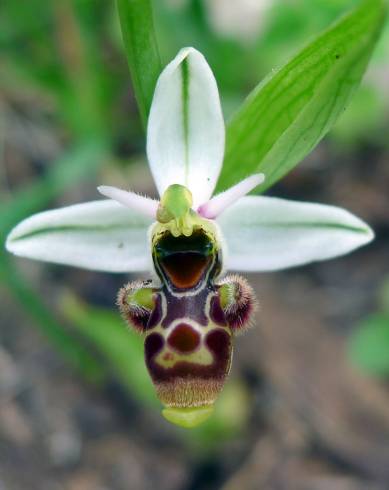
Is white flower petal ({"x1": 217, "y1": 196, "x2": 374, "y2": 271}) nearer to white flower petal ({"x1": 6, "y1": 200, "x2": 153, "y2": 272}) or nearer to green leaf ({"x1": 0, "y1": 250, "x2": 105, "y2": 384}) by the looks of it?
white flower petal ({"x1": 6, "y1": 200, "x2": 153, "y2": 272})

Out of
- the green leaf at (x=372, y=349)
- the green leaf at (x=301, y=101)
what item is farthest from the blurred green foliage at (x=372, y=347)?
the green leaf at (x=301, y=101)

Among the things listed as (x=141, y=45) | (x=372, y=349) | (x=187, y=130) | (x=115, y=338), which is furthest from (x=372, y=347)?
(x=141, y=45)

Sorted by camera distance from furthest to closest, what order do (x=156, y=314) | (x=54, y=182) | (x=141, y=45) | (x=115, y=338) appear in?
(x=54, y=182) → (x=115, y=338) → (x=156, y=314) → (x=141, y=45)

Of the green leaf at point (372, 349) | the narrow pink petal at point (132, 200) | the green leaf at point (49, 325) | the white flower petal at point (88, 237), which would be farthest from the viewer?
the green leaf at point (372, 349)

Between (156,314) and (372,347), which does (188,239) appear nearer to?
(156,314)

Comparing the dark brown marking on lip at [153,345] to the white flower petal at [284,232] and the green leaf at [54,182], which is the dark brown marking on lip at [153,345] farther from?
the green leaf at [54,182]

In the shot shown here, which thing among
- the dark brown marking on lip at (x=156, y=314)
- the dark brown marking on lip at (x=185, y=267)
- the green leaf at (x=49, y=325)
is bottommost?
the dark brown marking on lip at (x=156, y=314)
